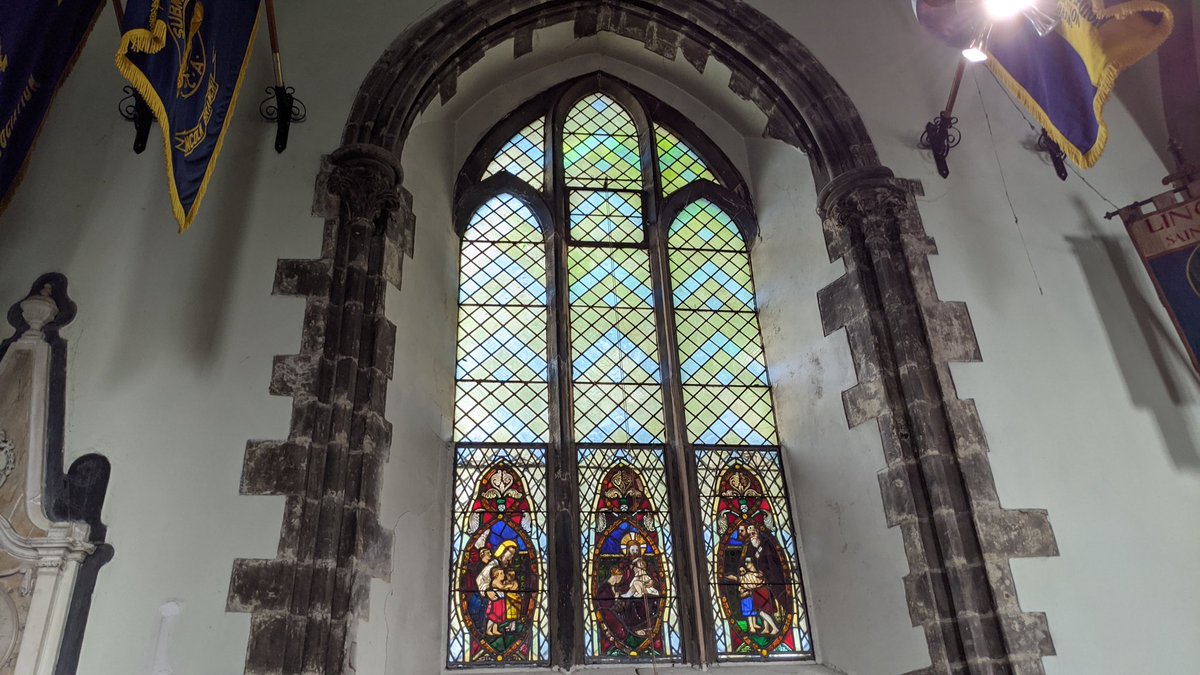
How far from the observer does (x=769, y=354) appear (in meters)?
5.91

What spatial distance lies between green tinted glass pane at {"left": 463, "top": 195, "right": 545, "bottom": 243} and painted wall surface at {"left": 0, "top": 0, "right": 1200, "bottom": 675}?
0.37 meters

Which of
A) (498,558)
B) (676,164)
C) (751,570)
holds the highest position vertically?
(676,164)

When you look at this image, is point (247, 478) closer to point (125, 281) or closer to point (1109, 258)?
point (125, 281)

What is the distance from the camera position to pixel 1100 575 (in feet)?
14.6

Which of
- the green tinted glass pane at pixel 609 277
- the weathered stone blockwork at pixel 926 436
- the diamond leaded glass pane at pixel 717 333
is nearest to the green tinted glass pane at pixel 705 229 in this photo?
the diamond leaded glass pane at pixel 717 333

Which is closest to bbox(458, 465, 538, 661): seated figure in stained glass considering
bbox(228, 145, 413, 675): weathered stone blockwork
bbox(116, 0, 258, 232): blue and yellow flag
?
bbox(228, 145, 413, 675): weathered stone blockwork

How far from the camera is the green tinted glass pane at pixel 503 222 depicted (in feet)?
20.0

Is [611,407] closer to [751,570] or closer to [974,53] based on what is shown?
[751,570]

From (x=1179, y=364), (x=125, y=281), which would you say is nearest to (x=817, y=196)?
(x=1179, y=364)

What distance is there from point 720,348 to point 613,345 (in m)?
0.71

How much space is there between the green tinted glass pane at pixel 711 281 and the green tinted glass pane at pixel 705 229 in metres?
0.07

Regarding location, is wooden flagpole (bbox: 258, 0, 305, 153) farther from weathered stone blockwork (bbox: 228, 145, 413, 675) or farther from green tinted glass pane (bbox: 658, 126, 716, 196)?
green tinted glass pane (bbox: 658, 126, 716, 196)

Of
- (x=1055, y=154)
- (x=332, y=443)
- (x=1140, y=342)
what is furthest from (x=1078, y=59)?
(x=332, y=443)

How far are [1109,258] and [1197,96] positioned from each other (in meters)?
1.67
